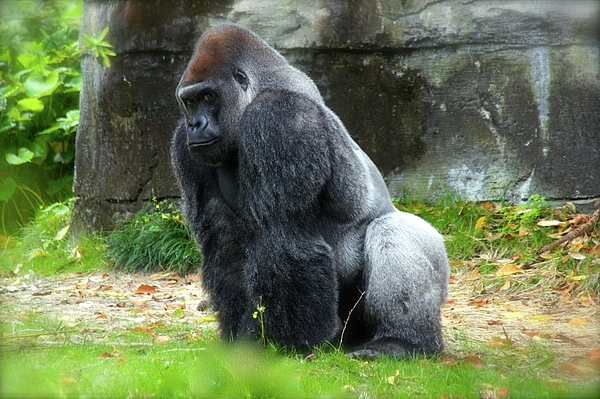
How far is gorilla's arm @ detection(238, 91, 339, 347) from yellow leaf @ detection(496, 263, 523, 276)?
2198mm

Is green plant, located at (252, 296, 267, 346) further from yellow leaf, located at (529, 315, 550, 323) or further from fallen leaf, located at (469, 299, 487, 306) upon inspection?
fallen leaf, located at (469, 299, 487, 306)

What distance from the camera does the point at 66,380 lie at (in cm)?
250

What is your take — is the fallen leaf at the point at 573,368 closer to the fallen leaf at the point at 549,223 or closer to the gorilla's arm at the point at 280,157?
the gorilla's arm at the point at 280,157

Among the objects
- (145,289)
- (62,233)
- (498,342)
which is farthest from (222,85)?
(62,233)

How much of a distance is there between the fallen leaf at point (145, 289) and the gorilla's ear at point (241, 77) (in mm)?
2524

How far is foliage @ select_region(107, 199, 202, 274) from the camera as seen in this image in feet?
20.2

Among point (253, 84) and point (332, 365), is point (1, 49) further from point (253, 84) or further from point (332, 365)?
point (332, 365)

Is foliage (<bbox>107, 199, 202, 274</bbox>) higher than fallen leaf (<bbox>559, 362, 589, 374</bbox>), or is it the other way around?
fallen leaf (<bbox>559, 362, 589, 374</bbox>)

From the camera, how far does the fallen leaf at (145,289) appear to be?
564 cm

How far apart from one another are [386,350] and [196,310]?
201cm

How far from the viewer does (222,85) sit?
11.8 feet

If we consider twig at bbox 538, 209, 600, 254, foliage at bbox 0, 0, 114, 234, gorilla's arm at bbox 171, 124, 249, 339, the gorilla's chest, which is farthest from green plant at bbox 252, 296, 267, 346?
foliage at bbox 0, 0, 114, 234

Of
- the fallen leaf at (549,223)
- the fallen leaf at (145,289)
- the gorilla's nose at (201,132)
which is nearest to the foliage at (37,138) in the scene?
the fallen leaf at (145,289)

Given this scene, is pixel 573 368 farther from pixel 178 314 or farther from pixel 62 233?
pixel 62 233
